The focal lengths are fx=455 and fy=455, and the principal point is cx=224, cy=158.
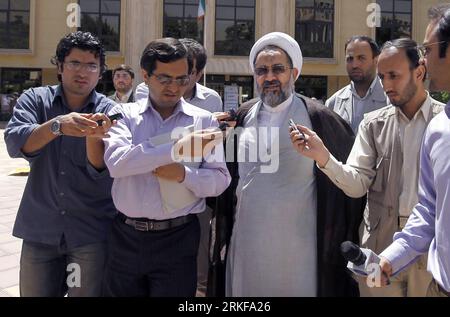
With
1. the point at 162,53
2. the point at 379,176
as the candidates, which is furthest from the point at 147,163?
the point at 379,176

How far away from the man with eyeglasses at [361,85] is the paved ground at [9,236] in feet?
10.4

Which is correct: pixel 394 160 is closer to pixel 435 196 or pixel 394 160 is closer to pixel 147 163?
pixel 435 196

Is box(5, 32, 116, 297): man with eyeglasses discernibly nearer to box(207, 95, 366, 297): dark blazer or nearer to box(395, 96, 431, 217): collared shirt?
box(207, 95, 366, 297): dark blazer

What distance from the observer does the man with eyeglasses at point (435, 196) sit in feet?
5.57

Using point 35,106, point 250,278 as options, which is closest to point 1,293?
point 35,106

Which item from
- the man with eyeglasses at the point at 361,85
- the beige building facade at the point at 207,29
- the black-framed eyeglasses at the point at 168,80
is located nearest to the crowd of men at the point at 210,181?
the black-framed eyeglasses at the point at 168,80

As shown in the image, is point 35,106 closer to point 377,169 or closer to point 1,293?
point 377,169

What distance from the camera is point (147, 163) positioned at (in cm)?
209

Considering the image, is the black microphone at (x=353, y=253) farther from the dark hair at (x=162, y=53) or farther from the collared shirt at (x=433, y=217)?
the dark hair at (x=162, y=53)

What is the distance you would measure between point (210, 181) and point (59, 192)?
82 centimetres

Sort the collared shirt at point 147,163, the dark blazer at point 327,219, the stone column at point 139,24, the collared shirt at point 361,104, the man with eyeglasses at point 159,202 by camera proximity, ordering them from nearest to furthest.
Answer: the collared shirt at point 147,163 < the man with eyeglasses at point 159,202 < the dark blazer at point 327,219 < the collared shirt at point 361,104 < the stone column at point 139,24

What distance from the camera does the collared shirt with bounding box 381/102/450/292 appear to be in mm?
1689
